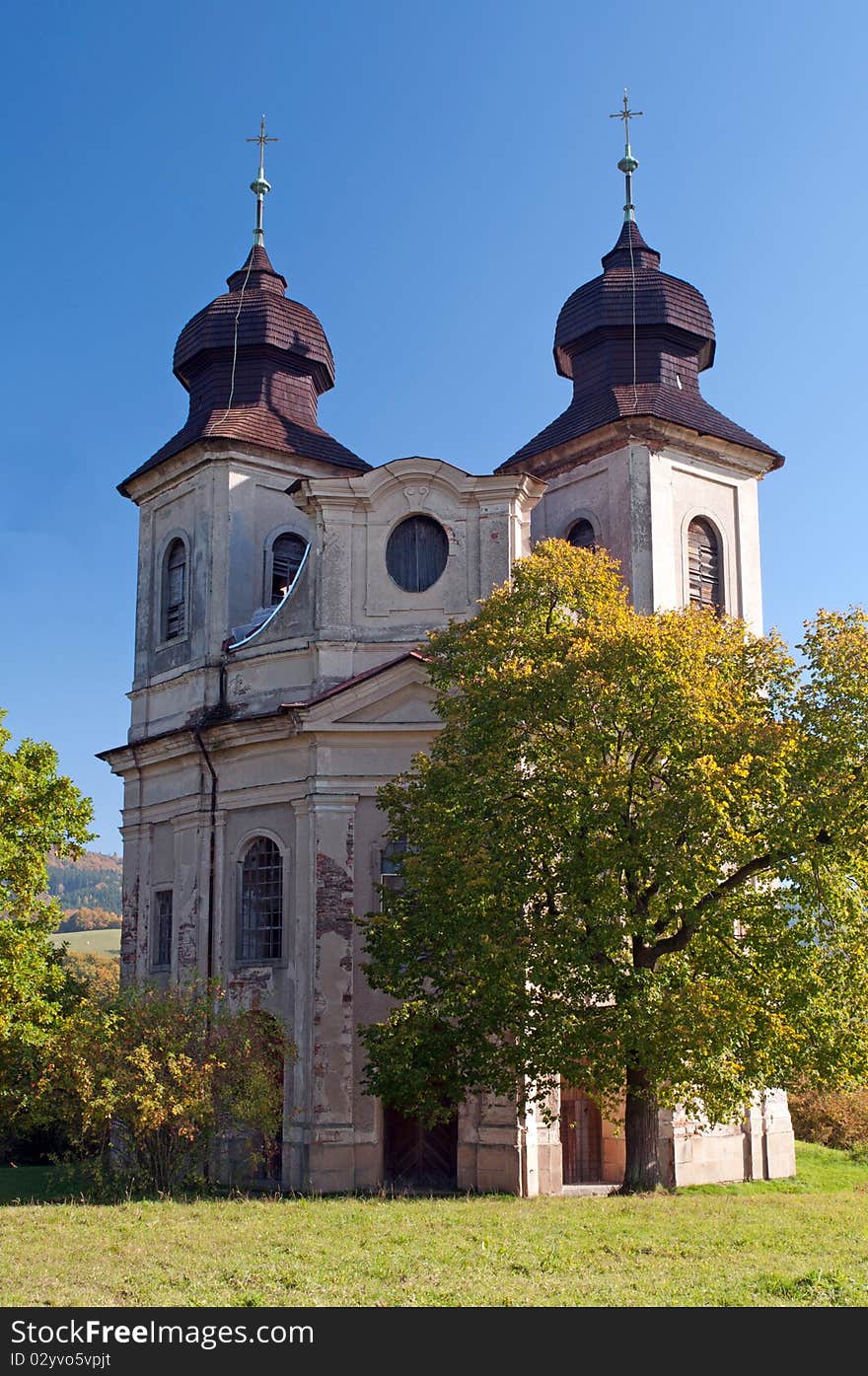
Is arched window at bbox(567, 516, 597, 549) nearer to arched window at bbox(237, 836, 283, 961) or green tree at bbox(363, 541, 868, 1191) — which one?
green tree at bbox(363, 541, 868, 1191)

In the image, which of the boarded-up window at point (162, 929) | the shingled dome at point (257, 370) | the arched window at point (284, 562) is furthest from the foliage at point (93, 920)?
the arched window at point (284, 562)

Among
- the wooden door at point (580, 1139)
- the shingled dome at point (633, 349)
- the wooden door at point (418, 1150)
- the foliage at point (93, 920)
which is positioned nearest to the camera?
the wooden door at point (418, 1150)

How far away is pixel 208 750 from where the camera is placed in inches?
985

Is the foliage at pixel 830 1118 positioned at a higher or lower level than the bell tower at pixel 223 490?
lower

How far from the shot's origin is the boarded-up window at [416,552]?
24.2 metres

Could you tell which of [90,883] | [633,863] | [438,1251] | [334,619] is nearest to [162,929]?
[334,619]

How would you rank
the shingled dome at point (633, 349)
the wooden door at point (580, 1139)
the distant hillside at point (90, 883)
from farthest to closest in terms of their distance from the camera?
the distant hillside at point (90, 883)
the shingled dome at point (633, 349)
the wooden door at point (580, 1139)

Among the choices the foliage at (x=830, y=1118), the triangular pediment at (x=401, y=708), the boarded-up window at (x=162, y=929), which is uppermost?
the triangular pediment at (x=401, y=708)

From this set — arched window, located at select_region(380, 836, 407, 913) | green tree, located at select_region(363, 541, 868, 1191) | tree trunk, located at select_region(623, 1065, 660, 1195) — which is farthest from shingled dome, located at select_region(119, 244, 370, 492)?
tree trunk, located at select_region(623, 1065, 660, 1195)

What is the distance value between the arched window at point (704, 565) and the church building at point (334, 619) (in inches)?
2.3

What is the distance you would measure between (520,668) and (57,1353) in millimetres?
11117

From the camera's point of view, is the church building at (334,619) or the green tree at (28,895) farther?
the church building at (334,619)

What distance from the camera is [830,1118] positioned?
31125 millimetres

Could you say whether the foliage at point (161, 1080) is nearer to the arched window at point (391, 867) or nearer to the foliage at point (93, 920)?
the arched window at point (391, 867)
